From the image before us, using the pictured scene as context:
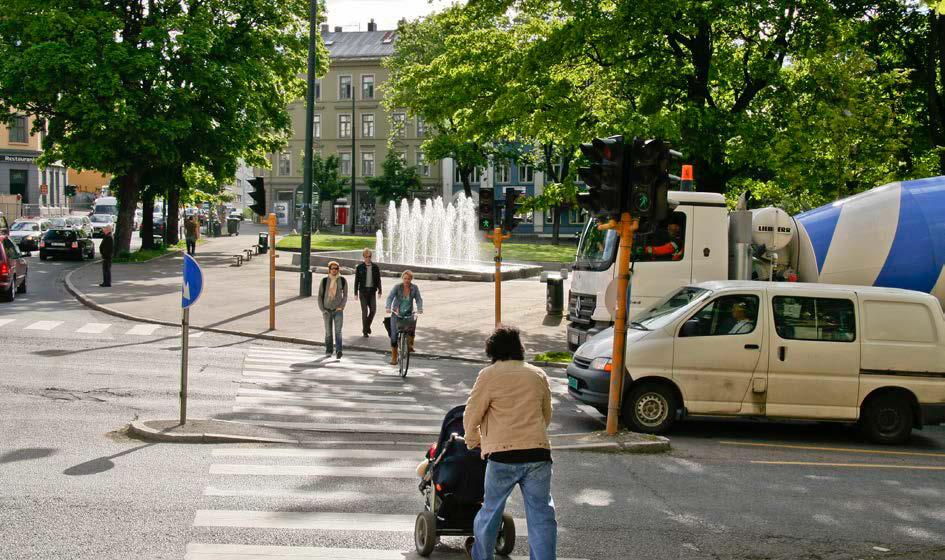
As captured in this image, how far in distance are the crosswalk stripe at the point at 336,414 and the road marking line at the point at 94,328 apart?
372 inches

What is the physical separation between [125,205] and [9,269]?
1634 centimetres

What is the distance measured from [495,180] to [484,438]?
255ft

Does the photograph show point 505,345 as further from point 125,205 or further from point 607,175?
point 125,205

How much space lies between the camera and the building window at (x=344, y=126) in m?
91.6

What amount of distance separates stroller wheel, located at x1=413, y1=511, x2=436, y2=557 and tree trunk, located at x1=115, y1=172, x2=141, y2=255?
37.3 meters

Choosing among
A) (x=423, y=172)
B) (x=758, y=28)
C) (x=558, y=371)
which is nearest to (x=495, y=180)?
(x=423, y=172)

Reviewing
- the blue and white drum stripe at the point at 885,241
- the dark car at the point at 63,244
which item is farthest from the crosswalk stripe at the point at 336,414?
the dark car at the point at 63,244

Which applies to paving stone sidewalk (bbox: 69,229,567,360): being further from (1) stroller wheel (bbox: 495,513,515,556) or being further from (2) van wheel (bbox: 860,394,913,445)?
(1) stroller wheel (bbox: 495,513,515,556)

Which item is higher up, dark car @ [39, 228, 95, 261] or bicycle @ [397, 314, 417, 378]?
dark car @ [39, 228, 95, 261]

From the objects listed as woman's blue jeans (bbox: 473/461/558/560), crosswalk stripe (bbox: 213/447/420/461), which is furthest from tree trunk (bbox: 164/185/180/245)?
woman's blue jeans (bbox: 473/461/558/560)

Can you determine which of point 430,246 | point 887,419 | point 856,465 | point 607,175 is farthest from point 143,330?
point 430,246

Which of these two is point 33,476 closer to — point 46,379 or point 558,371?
point 46,379

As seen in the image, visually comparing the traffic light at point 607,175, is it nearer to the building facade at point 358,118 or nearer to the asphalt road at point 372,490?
the asphalt road at point 372,490

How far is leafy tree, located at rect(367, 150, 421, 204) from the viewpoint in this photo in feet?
259
